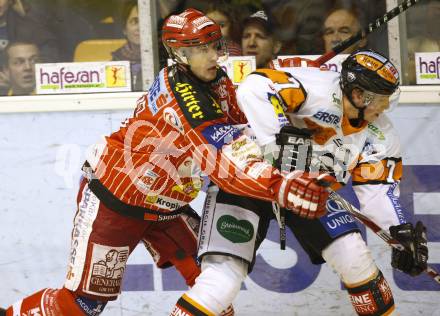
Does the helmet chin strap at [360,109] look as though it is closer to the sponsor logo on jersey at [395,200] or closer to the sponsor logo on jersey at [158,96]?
the sponsor logo on jersey at [395,200]

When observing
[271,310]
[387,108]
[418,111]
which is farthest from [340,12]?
[271,310]

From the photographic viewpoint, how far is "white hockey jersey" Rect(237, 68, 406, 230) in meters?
3.31

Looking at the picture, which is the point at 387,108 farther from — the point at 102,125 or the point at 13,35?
the point at 13,35

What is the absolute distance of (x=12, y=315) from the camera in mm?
3693

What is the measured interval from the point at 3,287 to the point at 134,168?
136 cm

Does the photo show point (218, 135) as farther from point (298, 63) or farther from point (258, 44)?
point (258, 44)

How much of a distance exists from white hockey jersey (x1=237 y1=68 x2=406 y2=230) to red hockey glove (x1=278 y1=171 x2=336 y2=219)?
0.66 feet

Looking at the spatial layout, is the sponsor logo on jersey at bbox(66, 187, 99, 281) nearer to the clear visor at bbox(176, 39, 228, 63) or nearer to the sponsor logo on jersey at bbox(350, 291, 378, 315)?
the clear visor at bbox(176, 39, 228, 63)

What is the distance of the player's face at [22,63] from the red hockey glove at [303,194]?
196 cm

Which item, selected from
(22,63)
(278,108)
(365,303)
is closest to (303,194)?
(278,108)

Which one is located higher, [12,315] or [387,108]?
[387,108]

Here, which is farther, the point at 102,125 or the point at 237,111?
the point at 102,125

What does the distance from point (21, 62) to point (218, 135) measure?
176 cm

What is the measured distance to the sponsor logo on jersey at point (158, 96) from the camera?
3.39 metres
